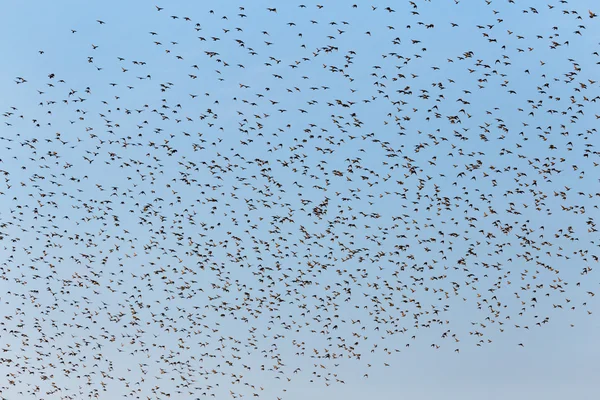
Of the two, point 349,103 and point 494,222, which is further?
point 494,222

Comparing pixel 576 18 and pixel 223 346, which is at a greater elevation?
pixel 576 18

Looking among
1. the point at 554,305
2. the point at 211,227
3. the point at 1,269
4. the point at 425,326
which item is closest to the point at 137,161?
the point at 211,227

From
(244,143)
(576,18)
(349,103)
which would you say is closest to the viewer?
(576,18)

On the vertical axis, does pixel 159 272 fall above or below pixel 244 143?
below

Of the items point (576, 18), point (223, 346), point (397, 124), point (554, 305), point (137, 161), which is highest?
point (576, 18)

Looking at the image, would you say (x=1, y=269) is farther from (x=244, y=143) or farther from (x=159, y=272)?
(x=244, y=143)

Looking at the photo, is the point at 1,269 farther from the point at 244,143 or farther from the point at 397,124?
the point at 397,124

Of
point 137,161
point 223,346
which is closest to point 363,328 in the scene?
point 223,346

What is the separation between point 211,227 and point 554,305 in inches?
966

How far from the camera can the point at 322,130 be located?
68125mm

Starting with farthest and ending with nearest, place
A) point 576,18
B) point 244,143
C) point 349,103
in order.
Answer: point 244,143, point 349,103, point 576,18

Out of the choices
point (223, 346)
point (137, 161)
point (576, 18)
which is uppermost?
point (576, 18)

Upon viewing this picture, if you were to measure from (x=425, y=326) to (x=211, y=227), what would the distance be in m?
16.7

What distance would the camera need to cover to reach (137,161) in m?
69.8
